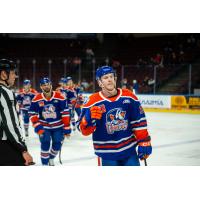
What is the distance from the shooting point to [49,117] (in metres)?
6.07

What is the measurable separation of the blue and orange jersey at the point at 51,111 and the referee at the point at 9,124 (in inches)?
117

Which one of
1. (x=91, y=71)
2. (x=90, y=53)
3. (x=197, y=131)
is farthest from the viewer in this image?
(x=90, y=53)

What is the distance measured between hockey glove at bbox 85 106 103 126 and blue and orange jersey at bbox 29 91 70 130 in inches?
→ 89.2

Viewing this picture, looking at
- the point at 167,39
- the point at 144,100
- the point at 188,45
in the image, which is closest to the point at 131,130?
the point at 144,100

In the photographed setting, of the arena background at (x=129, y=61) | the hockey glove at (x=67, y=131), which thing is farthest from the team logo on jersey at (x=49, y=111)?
the arena background at (x=129, y=61)

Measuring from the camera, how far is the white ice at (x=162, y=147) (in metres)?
6.71

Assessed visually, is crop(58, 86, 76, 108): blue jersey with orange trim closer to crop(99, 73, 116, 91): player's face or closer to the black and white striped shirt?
crop(99, 73, 116, 91): player's face

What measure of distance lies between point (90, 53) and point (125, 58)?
6.60 feet

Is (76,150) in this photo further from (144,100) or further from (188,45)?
(188,45)

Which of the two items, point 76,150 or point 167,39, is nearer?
point 76,150

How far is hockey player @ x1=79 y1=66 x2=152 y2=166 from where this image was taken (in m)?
3.85

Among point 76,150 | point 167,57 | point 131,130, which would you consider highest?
point 167,57

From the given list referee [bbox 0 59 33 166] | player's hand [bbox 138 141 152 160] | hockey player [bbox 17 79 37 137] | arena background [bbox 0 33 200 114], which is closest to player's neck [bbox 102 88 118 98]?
player's hand [bbox 138 141 152 160]

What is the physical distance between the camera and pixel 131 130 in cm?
397
